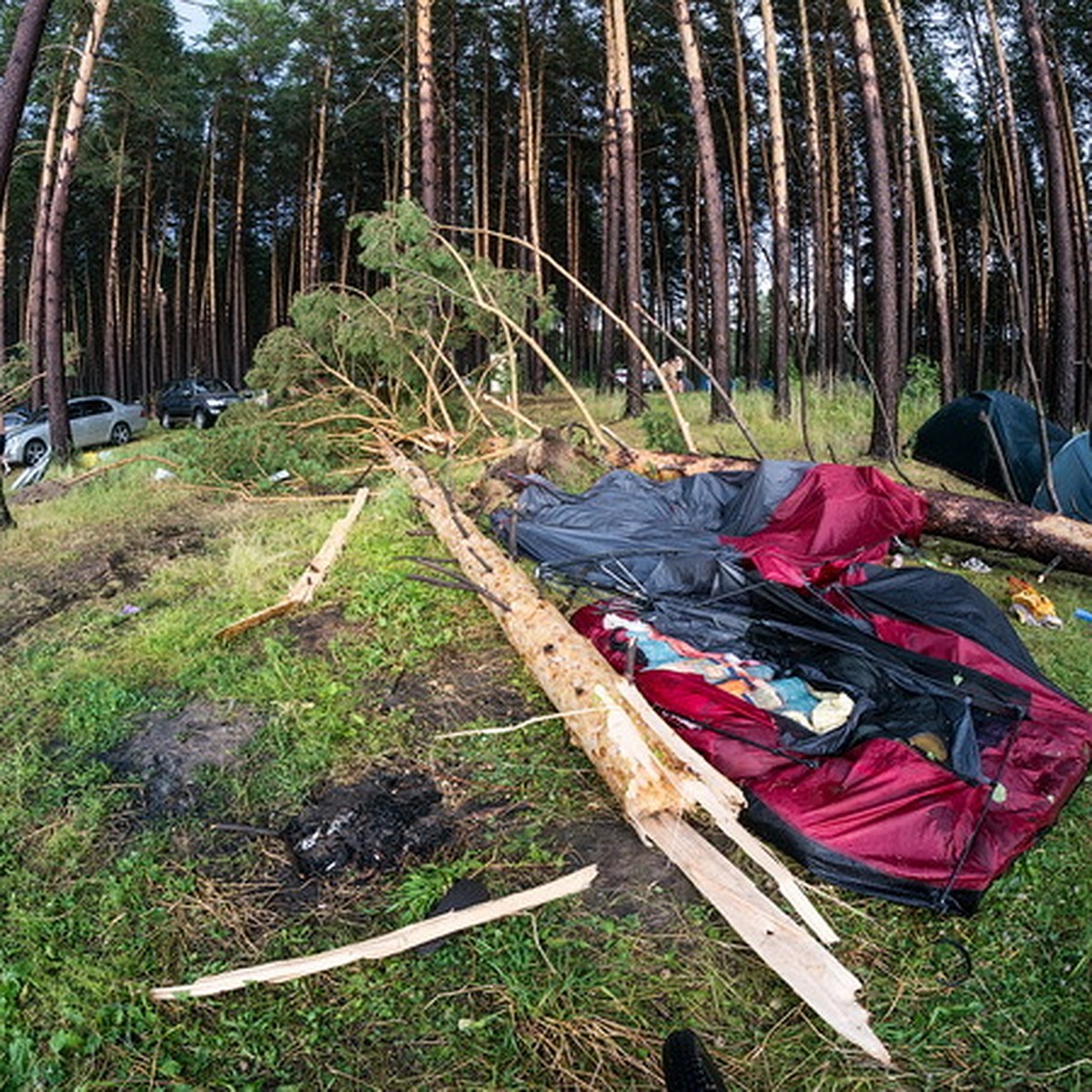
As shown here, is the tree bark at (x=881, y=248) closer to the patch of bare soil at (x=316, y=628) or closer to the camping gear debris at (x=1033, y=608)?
the camping gear debris at (x=1033, y=608)

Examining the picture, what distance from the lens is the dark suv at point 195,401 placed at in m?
19.0

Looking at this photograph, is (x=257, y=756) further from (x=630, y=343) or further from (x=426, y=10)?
(x=426, y=10)

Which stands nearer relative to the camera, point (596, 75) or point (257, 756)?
point (257, 756)

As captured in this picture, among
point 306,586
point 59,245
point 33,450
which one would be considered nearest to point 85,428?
point 33,450

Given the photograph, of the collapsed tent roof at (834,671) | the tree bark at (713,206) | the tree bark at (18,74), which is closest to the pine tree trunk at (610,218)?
the tree bark at (713,206)

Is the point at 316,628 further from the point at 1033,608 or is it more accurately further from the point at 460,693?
the point at 1033,608

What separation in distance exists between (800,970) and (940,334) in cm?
1365

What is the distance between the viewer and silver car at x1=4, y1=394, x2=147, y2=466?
47.4 feet

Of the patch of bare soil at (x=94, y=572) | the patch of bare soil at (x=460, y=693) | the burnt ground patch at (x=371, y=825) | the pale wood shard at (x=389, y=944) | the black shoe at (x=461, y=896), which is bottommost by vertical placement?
the black shoe at (x=461, y=896)

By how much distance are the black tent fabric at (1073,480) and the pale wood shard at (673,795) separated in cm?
587

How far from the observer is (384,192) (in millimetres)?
26500

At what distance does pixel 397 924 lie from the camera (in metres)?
2.49

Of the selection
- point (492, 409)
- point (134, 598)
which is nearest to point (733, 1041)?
point (134, 598)

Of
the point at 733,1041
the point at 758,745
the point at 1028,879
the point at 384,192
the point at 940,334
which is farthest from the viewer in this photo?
the point at 384,192
